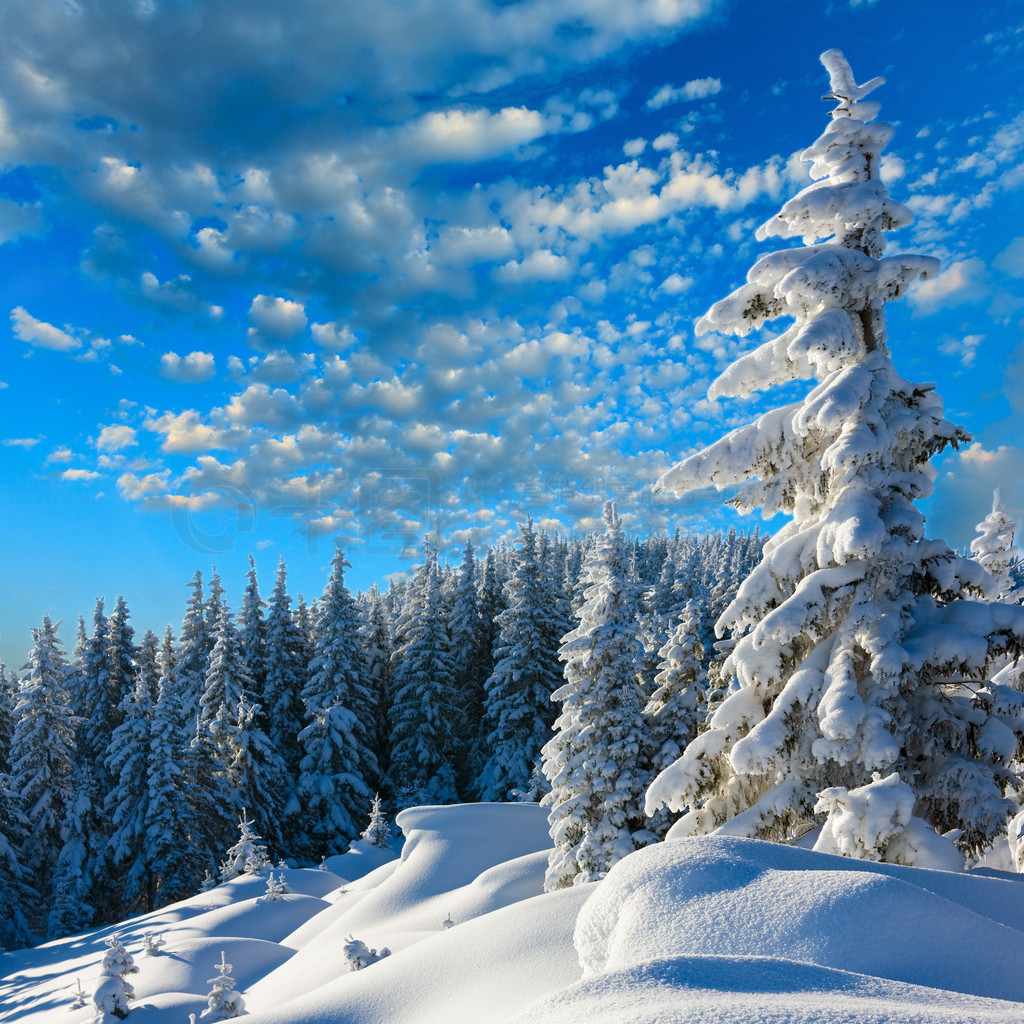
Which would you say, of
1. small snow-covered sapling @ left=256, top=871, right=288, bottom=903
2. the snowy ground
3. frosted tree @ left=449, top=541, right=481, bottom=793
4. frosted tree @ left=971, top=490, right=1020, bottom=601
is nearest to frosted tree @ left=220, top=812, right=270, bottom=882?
small snow-covered sapling @ left=256, top=871, right=288, bottom=903

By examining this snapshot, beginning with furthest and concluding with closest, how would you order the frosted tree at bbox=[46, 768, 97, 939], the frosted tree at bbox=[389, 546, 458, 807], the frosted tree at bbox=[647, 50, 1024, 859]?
the frosted tree at bbox=[389, 546, 458, 807] → the frosted tree at bbox=[46, 768, 97, 939] → the frosted tree at bbox=[647, 50, 1024, 859]

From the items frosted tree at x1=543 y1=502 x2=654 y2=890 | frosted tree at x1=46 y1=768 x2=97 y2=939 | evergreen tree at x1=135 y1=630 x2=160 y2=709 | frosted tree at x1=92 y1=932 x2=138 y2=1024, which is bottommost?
frosted tree at x1=46 y1=768 x2=97 y2=939

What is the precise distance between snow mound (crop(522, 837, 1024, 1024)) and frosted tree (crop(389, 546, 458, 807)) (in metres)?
31.3

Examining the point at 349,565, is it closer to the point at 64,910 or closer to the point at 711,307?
the point at 64,910

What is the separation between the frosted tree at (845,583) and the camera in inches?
289

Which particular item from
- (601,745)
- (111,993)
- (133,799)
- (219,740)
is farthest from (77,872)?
(601,745)

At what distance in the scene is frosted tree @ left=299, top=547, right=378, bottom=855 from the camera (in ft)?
103

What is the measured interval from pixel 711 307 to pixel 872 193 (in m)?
2.35

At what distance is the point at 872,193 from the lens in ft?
27.5

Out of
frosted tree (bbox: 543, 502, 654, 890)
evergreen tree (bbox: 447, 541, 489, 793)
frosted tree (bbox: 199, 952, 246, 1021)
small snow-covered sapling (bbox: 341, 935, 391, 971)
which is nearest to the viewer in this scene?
frosted tree (bbox: 199, 952, 246, 1021)

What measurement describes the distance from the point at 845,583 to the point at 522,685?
2621cm

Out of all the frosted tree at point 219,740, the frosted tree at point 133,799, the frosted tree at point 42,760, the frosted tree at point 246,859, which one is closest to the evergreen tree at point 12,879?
the frosted tree at point 42,760

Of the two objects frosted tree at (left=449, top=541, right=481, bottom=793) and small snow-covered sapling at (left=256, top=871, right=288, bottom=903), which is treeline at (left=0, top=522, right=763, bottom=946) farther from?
small snow-covered sapling at (left=256, top=871, right=288, bottom=903)

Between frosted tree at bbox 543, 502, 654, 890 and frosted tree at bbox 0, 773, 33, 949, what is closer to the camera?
frosted tree at bbox 543, 502, 654, 890
